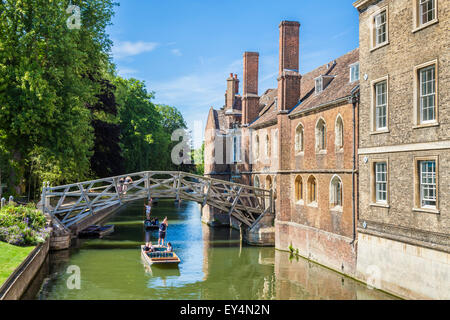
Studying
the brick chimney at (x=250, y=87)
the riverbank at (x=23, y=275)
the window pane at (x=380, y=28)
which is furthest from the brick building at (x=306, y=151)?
the riverbank at (x=23, y=275)

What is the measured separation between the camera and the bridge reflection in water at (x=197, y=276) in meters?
15.6

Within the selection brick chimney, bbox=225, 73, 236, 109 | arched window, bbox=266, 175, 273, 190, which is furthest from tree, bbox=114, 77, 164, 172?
arched window, bbox=266, 175, 273, 190

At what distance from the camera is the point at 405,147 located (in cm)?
1411

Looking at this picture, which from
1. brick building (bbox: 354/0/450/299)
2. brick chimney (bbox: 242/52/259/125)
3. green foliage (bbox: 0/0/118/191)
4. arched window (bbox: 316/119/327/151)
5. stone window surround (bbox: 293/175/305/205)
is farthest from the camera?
brick chimney (bbox: 242/52/259/125)

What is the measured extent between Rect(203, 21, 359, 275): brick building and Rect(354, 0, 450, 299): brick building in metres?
1.49

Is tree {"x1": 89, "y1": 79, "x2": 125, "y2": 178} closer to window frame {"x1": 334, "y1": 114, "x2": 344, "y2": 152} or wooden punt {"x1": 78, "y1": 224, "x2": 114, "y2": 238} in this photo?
wooden punt {"x1": 78, "y1": 224, "x2": 114, "y2": 238}

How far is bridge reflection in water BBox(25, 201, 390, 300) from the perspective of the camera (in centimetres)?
1565

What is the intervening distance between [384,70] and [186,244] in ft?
50.0

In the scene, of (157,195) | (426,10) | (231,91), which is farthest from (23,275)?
(231,91)

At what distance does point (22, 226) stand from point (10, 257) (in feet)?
12.2

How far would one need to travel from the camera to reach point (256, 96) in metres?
31.0

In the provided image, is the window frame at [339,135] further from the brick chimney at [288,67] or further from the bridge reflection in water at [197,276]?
the brick chimney at [288,67]

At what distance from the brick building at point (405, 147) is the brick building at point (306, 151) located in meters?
1.49
